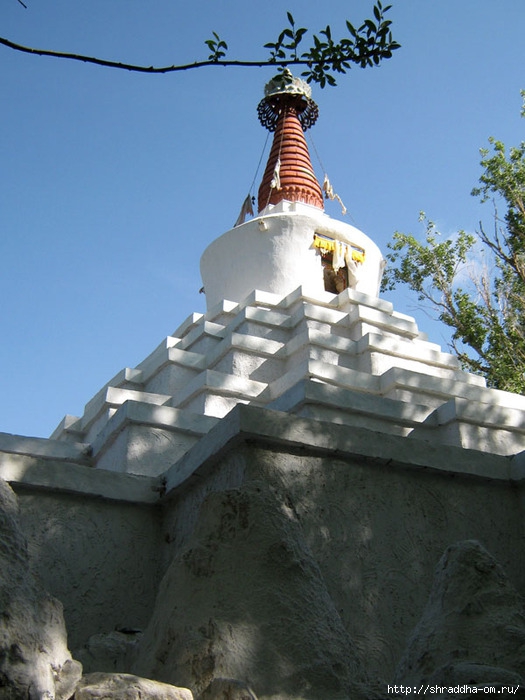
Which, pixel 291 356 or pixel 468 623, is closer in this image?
pixel 468 623

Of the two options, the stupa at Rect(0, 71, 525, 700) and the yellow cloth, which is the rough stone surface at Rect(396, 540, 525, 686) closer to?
the stupa at Rect(0, 71, 525, 700)

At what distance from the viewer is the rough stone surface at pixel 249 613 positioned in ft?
8.87

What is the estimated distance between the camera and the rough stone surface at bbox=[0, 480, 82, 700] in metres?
2.39

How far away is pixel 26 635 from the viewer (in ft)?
8.32

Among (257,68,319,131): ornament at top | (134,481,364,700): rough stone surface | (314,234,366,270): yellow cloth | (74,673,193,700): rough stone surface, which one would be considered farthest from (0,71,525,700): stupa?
(257,68,319,131): ornament at top

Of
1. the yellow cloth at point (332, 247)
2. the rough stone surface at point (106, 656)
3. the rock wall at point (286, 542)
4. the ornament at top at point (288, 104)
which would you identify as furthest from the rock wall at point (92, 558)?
the ornament at top at point (288, 104)

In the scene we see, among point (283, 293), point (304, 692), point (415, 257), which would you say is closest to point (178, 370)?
point (283, 293)

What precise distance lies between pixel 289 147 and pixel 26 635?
1563 cm

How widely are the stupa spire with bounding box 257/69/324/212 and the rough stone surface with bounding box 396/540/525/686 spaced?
1267cm

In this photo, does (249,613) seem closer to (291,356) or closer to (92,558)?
→ (92,558)

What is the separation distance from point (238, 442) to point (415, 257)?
13.1 m

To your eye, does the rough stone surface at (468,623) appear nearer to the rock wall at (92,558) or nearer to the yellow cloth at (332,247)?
the rock wall at (92,558)

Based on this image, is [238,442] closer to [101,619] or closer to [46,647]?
[101,619]

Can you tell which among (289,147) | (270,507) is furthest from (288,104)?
(270,507)
